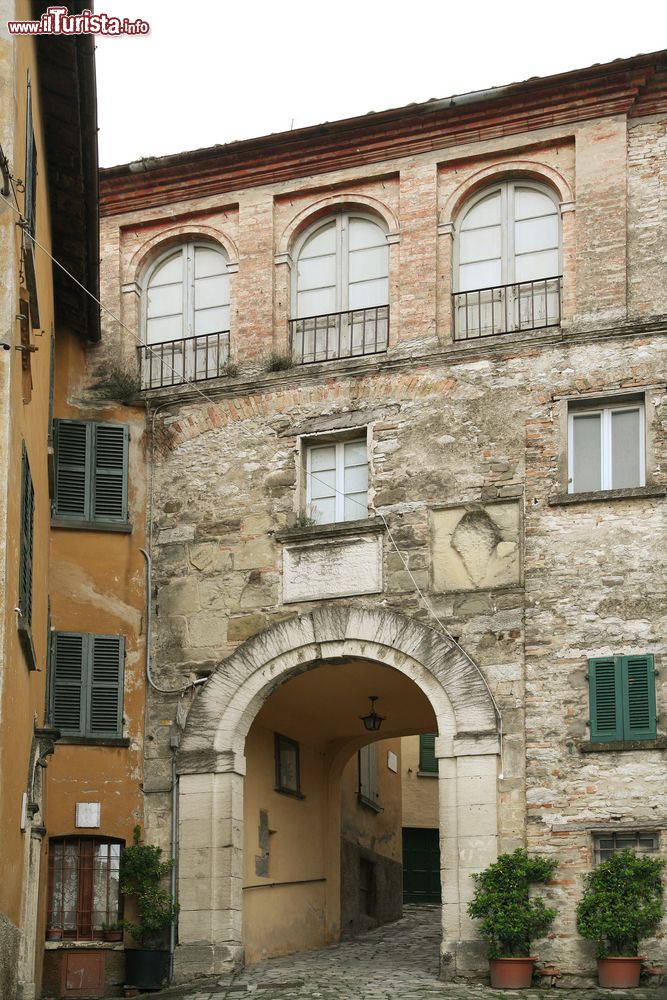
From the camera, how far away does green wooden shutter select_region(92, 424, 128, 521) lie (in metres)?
17.7

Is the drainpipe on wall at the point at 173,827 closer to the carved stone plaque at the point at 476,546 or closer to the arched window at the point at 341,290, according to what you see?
the carved stone plaque at the point at 476,546

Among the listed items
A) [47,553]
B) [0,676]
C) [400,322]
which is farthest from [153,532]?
[0,676]

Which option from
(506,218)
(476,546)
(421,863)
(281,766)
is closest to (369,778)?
(281,766)

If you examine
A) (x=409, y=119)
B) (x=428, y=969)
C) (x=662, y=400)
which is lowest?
(x=428, y=969)

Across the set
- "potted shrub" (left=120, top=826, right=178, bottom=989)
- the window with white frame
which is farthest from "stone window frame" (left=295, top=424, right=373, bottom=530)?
"potted shrub" (left=120, top=826, right=178, bottom=989)

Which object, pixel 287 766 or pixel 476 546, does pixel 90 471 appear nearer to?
pixel 287 766

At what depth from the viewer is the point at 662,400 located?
52.5 ft

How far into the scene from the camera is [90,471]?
58.1ft

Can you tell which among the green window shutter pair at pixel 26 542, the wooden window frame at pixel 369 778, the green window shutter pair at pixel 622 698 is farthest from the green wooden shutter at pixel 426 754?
the green window shutter pair at pixel 26 542

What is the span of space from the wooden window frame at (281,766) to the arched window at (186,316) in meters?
4.50

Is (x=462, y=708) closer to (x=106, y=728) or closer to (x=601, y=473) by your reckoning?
(x=601, y=473)

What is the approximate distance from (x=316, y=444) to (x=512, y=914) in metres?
5.61

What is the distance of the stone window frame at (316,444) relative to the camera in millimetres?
17062

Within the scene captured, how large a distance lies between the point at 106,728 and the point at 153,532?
231 cm
